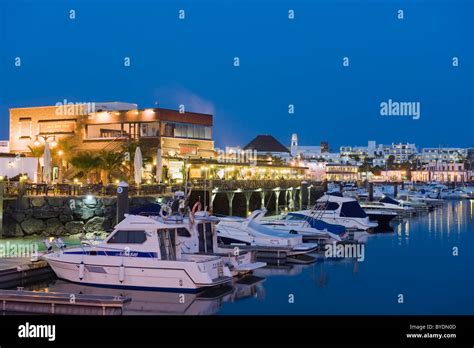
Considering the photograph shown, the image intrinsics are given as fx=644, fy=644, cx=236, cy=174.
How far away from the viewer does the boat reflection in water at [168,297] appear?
73.3 ft

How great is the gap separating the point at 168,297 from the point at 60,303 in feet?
A: 14.7

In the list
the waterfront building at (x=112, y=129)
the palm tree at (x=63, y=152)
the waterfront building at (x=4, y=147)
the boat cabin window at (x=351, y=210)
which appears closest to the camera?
the boat cabin window at (x=351, y=210)

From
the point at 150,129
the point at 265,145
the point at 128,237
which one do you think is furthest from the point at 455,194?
the point at 128,237

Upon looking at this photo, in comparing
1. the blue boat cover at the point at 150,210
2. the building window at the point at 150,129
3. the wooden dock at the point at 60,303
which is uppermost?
the building window at the point at 150,129

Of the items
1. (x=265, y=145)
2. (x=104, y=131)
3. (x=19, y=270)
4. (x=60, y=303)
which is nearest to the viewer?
(x=60, y=303)

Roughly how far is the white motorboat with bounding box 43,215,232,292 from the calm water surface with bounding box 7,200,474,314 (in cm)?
45

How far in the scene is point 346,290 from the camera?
88.9ft

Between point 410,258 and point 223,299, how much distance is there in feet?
56.0

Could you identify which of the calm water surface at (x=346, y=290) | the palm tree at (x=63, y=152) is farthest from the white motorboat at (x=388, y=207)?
the palm tree at (x=63, y=152)

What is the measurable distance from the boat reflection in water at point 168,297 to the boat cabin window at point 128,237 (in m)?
1.89

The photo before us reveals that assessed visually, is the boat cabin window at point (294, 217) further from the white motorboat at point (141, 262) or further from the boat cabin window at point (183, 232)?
the white motorboat at point (141, 262)

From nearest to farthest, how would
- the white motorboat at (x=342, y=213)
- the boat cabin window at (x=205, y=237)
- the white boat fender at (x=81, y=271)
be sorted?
1. the white boat fender at (x=81, y=271)
2. the boat cabin window at (x=205, y=237)
3. the white motorboat at (x=342, y=213)

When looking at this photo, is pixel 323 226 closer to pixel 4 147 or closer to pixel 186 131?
pixel 186 131

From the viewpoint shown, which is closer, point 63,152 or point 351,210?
point 351,210
